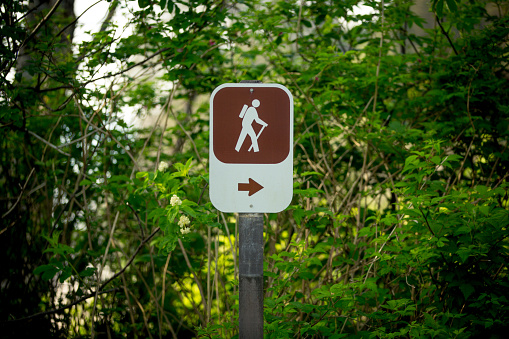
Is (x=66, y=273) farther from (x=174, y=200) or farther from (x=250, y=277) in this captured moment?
(x=250, y=277)

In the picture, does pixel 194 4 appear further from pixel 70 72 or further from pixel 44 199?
pixel 44 199

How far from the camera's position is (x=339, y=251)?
153 inches

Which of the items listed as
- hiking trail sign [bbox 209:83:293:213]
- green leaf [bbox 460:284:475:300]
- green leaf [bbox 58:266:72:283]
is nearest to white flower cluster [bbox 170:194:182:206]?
hiking trail sign [bbox 209:83:293:213]

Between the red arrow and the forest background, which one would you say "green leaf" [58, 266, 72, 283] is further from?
the red arrow

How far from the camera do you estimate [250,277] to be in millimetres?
1702

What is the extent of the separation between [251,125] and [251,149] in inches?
3.6

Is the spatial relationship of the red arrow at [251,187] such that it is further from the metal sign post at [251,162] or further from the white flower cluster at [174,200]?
the white flower cluster at [174,200]

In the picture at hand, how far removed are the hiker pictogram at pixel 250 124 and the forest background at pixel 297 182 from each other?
0.83 metres

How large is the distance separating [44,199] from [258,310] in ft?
11.7

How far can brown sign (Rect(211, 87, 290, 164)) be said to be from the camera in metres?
1.74

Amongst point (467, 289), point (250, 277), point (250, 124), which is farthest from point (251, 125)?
point (467, 289)

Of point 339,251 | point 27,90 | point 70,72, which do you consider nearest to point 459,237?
point 339,251

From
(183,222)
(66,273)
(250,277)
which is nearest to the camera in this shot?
(250,277)

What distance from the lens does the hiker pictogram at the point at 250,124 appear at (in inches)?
68.7
